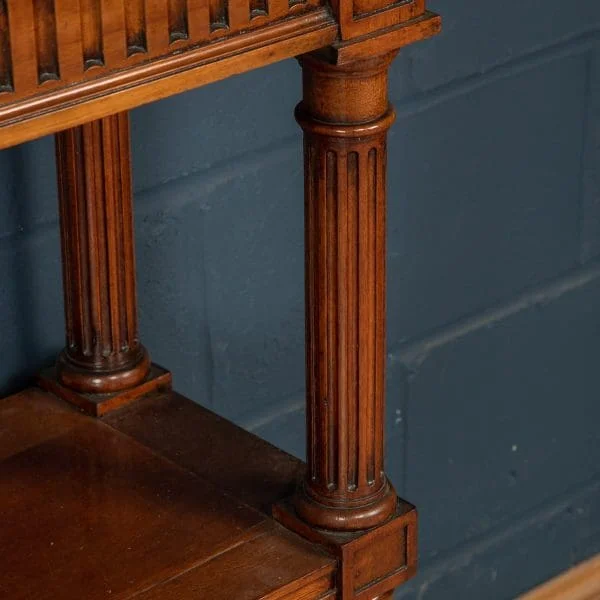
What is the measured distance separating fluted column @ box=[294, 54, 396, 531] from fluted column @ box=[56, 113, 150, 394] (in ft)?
0.86

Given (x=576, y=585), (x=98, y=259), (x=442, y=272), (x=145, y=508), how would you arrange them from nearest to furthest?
(x=145, y=508) < (x=98, y=259) < (x=442, y=272) < (x=576, y=585)

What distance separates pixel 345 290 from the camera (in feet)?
3.77

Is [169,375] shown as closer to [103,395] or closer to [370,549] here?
[103,395]

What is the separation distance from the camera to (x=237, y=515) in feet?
4.17

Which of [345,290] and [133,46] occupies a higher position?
[133,46]

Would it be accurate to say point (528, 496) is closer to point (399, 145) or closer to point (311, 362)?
point (399, 145)

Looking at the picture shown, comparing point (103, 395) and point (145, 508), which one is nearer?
point (145, 508)

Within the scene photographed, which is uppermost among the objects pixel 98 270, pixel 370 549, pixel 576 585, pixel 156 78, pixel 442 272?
pixel 156 78

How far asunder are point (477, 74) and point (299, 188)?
271 mm

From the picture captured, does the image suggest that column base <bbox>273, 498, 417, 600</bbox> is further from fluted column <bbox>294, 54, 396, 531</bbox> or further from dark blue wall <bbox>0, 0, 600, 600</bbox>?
dark blue wall <bbox>0, 0, 600, 600</bbox>

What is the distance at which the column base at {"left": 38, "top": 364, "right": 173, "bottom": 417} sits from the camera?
1414 millimetres

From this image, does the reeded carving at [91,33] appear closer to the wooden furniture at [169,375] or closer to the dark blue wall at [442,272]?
the wooden furniture at [169,375]

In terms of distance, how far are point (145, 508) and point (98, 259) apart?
9.2 inches

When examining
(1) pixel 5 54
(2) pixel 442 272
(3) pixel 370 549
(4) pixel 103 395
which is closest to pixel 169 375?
(4) pixel 103 395
